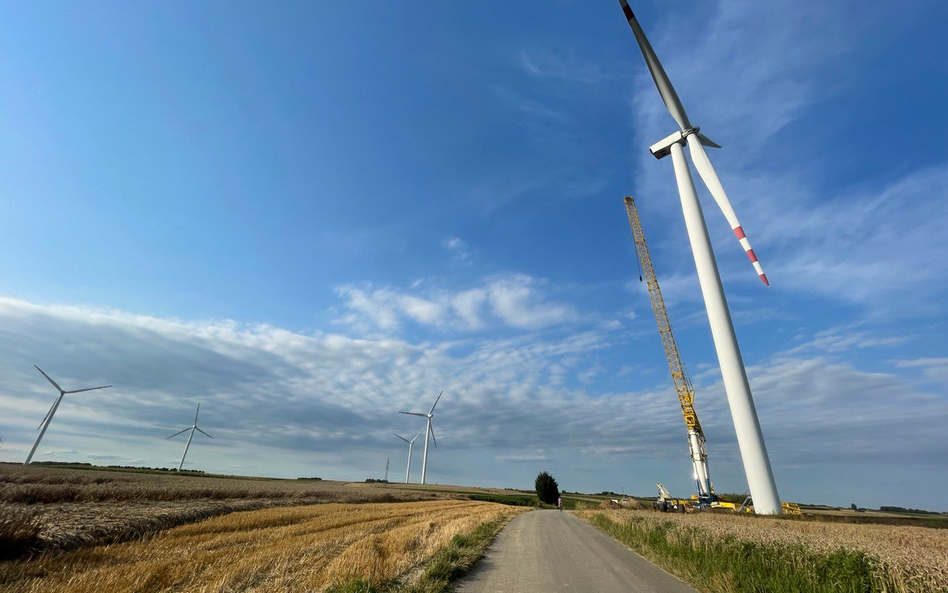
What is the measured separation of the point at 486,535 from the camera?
24312mm

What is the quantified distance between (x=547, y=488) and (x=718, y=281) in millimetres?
125100

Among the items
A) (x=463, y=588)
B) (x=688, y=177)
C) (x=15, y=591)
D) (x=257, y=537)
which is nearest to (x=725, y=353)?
(x=688, y=177)

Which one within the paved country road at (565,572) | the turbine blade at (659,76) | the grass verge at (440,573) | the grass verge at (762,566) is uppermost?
the turbine blade at (659,76)

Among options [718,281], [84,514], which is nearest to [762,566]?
[718,281]

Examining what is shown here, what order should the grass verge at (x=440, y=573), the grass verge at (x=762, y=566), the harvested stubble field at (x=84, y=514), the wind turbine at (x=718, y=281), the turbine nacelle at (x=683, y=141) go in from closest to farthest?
the grass verge at (x=762, y=566) < the grass verge at (x=440, y=573) < the harvested stubble field at (x=84, y=514) < the wind turbine at (x=718, y=281) < the turbine nacelle at (x=683, y=141)

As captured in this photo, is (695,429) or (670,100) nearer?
(670,100)

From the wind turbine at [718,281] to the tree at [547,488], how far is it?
11905cm

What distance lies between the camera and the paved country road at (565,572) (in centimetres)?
1218

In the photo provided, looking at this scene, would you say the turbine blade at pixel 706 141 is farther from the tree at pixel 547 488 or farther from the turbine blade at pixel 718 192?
the tree at pixel 547 488

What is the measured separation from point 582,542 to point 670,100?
45.1 metres

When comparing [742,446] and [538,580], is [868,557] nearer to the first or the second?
[538,580]

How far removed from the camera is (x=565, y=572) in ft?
47.5

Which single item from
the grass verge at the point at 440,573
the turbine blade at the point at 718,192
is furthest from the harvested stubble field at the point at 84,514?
the turbine blade at the point at 718,192

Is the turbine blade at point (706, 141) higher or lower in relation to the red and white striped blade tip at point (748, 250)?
higher
